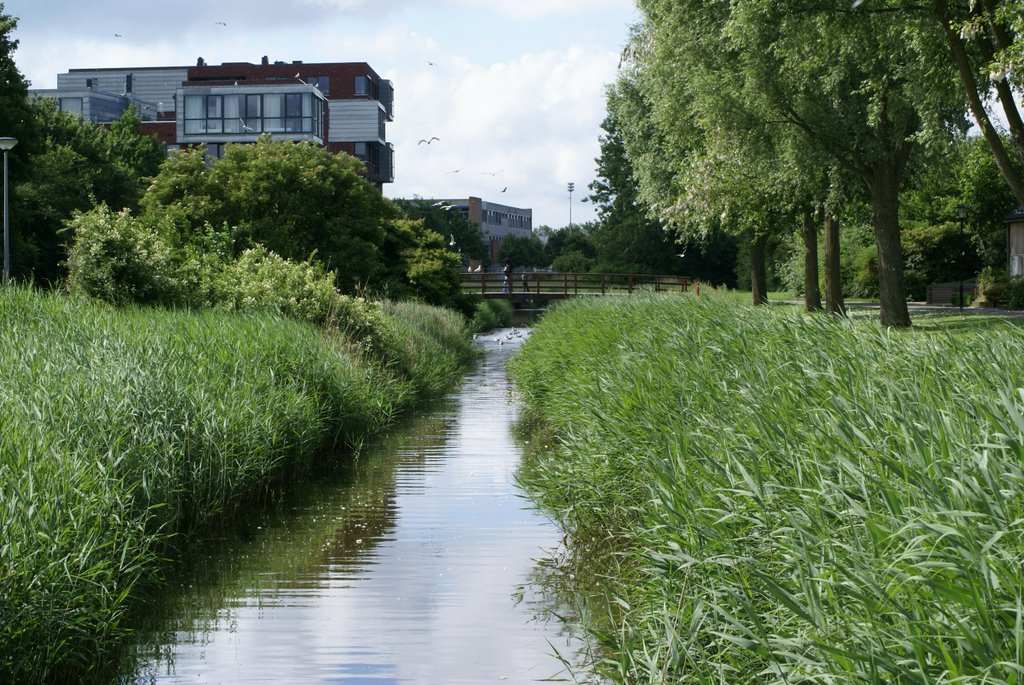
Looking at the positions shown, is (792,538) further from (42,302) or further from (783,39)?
(783,39)

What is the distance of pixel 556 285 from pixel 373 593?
60.0 metres

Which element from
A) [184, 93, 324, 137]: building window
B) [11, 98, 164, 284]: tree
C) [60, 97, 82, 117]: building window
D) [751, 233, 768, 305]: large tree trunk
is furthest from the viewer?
[60, 97, 82, 117]: building window

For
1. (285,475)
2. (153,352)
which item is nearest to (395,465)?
(285,475)

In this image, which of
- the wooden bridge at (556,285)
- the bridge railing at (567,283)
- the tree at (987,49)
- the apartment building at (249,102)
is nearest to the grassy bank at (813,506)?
the tree at (987,49)

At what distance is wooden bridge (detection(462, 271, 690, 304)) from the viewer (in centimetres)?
5756

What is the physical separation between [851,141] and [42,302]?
1637 centimetres

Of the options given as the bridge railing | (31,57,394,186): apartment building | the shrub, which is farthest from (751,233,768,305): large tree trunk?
(31,57,394,186): apartment building

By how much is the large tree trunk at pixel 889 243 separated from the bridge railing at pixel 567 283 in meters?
31.1

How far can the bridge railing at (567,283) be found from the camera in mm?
58688

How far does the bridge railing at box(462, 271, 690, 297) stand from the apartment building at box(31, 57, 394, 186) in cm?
1236

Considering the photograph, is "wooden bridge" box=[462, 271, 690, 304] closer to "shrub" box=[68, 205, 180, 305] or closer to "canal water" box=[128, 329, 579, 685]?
"shrub" box=[68, 205, 180, 305]

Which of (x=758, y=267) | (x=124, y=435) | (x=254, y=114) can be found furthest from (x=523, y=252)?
(x=124, y=435)

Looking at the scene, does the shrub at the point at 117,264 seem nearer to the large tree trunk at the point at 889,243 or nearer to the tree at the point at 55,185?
the tree at the point at 55,185

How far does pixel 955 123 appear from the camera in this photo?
2417 centimetres
